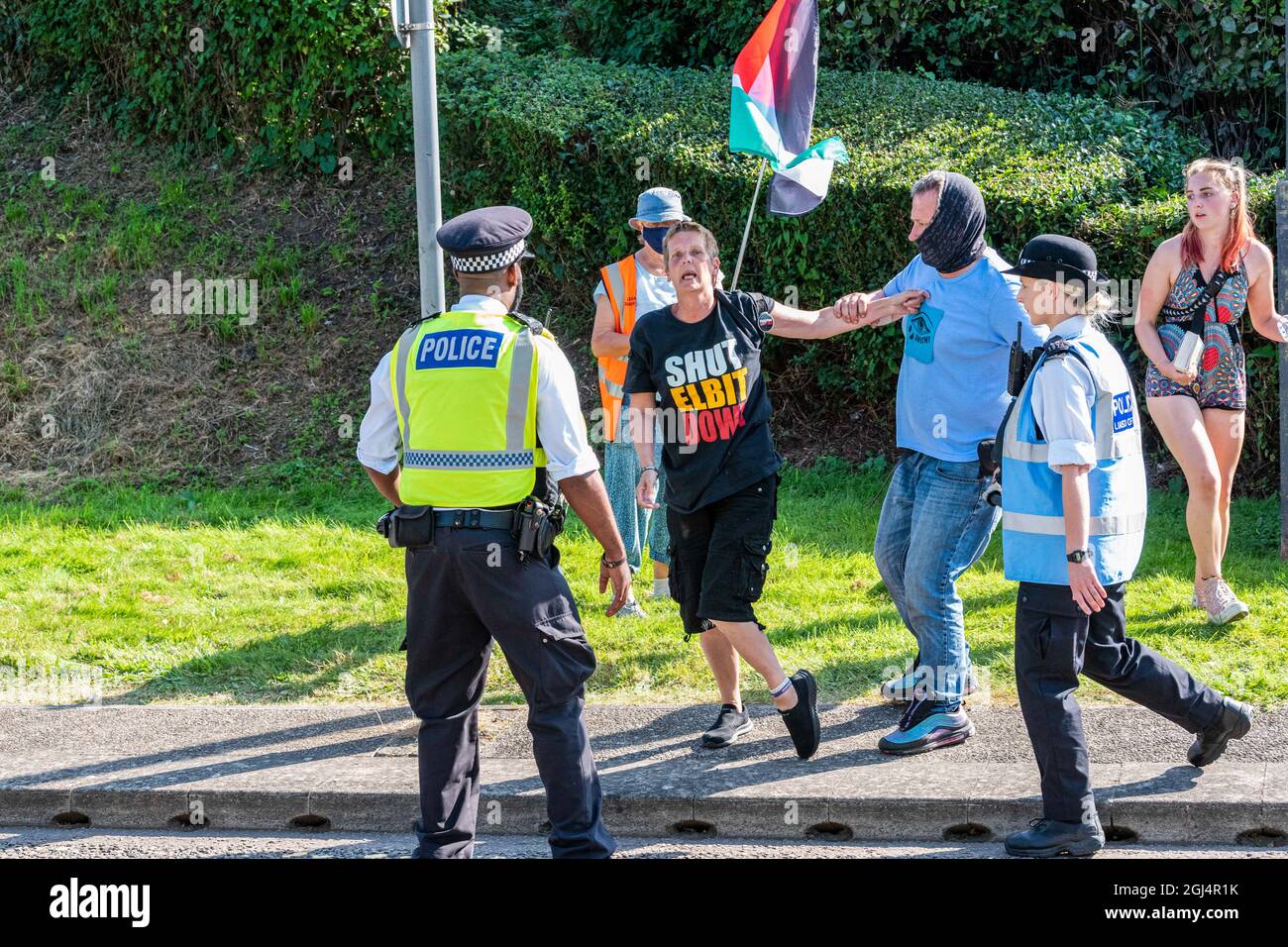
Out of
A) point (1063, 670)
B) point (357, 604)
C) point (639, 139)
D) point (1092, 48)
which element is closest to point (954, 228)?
point (1063, 670)

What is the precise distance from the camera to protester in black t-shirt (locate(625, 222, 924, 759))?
211 inches

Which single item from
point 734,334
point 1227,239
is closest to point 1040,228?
point 1227,239

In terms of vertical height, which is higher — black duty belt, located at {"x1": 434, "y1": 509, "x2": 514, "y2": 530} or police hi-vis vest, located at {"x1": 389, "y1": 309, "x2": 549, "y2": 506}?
police hi-vis vest, located at {"x1": 389, "y1": 309, "x2": 549, "y2": 506}

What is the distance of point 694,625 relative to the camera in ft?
18.1

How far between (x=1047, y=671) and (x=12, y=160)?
451 inches

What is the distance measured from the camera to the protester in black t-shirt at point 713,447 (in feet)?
17.6

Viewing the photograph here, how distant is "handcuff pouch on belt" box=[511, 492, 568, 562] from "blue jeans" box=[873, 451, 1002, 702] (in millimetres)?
1630

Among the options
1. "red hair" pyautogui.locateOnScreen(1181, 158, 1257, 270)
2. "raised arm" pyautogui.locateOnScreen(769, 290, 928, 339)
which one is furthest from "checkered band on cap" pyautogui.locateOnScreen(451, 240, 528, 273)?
"red hair" pyautogui.locateOnScreen(1181, 158, 1257, 270)

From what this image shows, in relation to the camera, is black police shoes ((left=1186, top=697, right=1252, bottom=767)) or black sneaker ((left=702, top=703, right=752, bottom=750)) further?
black sneaker ((left=702, top=703, right=752, bottom=750))

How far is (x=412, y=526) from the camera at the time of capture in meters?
4.46

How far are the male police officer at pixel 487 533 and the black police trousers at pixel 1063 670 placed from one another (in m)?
1.33

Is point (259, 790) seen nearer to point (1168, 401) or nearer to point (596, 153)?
point (1168, 401)

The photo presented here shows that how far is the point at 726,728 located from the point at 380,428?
1.84 m

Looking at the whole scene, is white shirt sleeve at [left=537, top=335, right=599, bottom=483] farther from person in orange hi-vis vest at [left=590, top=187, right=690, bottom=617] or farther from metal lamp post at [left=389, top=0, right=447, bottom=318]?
person in orange hi-vis vest at [left=590, top=187, right=690, bottom=617]
